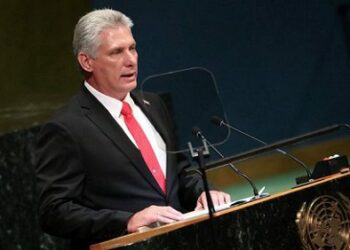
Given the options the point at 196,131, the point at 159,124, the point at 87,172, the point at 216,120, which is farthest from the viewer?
the point at 159,124

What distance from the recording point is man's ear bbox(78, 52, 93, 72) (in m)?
2.45

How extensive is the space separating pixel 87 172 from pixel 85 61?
1.37 ft

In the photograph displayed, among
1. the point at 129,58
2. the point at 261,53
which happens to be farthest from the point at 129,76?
the point at 261,53

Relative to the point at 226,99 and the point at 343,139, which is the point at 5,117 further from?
the point at 343,139

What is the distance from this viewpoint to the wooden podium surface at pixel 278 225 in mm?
1771

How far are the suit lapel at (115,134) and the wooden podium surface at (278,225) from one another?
1.68ft

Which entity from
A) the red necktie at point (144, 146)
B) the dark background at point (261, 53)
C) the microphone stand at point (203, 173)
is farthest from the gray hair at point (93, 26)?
the dark background at point (261, 53)

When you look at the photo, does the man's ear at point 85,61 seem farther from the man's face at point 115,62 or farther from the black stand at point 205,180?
the black stand at point 205,180

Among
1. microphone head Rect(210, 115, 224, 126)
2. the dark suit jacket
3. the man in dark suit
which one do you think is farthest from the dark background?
microphone head Rect(210, 115, 224, 126)

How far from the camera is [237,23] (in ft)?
14.0

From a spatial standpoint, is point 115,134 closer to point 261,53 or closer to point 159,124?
point 159,124

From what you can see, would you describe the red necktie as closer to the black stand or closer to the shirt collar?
the shirt collar

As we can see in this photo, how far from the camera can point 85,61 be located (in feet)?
8.06

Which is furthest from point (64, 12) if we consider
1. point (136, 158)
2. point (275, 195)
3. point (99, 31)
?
point (275, 195)
